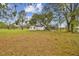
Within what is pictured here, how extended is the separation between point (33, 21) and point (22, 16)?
0.40ft

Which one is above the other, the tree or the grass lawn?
the tree

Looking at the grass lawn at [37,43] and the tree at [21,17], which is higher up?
the tree at [21,17]

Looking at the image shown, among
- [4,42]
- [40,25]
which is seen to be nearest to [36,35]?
[40,25]

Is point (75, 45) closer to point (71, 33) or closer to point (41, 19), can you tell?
point (71, 33)

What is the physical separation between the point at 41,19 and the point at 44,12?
0.08 m

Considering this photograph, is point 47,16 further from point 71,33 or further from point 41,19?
point 71,33

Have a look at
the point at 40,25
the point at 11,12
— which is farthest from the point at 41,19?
the point at 11,12

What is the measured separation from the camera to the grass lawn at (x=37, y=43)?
328cm

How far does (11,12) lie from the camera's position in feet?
10.8

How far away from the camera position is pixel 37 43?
3.29 metres

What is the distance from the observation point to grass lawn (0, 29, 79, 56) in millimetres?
3277

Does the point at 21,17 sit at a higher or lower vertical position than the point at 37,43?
higher

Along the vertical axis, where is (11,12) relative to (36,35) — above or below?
above

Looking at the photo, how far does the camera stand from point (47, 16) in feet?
10.8
